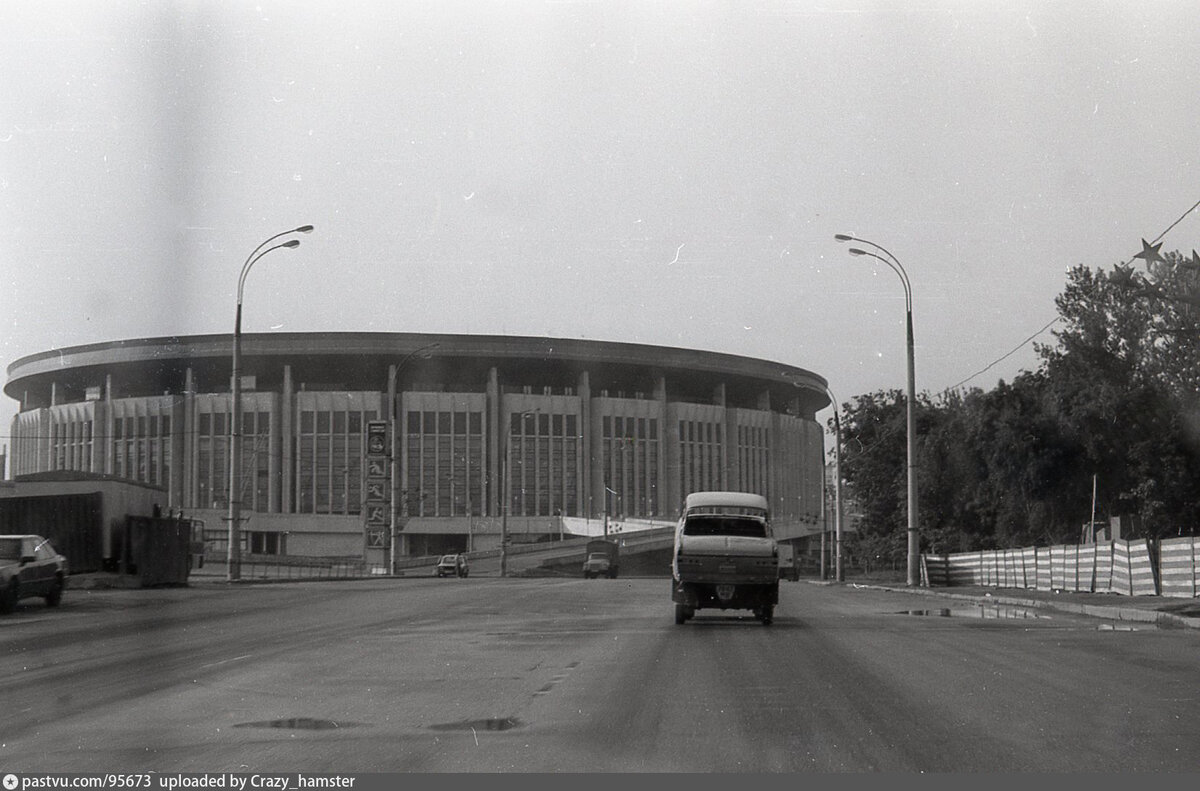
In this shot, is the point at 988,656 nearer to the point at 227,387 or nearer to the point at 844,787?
the point at 844,787

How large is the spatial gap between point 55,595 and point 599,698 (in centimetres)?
2058

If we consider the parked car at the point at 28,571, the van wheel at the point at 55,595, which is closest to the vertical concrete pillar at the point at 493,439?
the parked car at the point at 28,571

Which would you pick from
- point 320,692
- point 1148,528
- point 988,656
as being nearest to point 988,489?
point 1148,528

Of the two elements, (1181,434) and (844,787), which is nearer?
(844,787)

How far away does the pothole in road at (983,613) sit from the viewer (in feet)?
83.1

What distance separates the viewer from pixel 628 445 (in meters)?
123

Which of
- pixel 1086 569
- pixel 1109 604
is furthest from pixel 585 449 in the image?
pixel 1109 604

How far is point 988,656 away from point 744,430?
394 ft

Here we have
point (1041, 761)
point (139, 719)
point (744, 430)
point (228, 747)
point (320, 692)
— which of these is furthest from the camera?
point (744, 430)

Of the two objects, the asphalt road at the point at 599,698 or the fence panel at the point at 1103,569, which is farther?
the fence panel at the point at 1103,569

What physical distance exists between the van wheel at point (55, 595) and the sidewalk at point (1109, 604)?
20336 mm

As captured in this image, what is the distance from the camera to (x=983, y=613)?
26.7m

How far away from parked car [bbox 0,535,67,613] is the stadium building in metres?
84.3

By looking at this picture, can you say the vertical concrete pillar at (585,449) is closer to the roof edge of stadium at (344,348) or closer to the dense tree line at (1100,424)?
the roof edge of stadium at (344,348)
